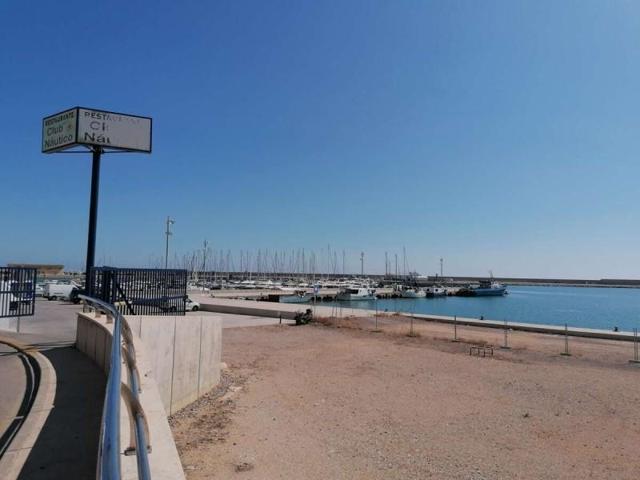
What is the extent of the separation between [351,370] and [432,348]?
8.21 metres

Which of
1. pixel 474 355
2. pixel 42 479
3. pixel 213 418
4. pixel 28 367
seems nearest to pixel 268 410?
pixel 213 418

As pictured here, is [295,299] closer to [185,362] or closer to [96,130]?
[96,130]

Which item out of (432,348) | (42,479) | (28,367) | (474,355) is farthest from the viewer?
(432,348)

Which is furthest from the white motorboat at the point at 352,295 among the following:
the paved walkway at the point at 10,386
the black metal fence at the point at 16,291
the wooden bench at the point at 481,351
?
the paved walkway at the point at 10,386

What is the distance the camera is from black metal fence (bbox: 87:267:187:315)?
14.2 metres

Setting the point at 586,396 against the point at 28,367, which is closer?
the point at 28,367

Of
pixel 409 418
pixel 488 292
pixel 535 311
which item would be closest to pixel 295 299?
pixel 535 311

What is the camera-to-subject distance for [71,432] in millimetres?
5789

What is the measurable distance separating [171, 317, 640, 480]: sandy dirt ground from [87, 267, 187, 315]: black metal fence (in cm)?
323

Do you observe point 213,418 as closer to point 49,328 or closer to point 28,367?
point 28,367

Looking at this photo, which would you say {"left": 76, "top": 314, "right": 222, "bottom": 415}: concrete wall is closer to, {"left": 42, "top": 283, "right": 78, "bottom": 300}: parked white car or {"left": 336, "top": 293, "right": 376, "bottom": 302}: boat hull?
{"left": 42, "top": 283, "right": 78, "bottom": 300}: parked white car

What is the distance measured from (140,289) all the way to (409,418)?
936 cm

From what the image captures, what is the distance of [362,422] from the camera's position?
11.6m

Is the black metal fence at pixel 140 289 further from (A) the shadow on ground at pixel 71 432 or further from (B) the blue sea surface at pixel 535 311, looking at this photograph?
(B) the blue sea surface at pixel 535 311
